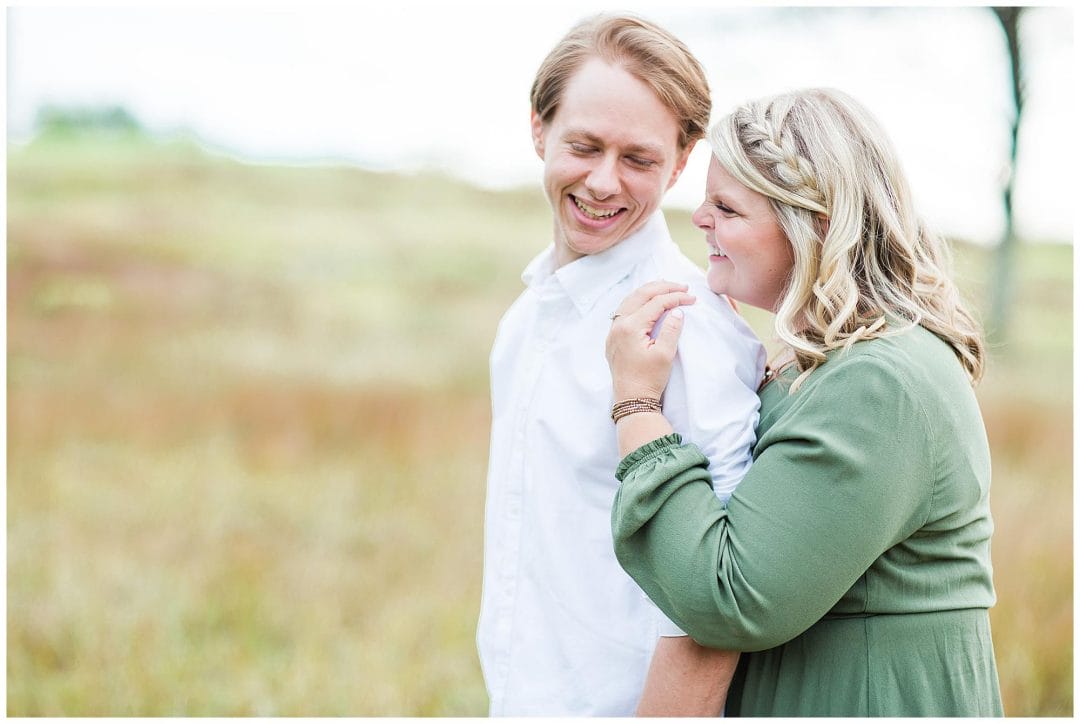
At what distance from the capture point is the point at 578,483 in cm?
196

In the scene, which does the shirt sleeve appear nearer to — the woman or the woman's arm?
the woman

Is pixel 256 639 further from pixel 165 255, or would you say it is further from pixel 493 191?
pixel 493 191

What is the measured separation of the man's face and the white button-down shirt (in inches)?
3.0

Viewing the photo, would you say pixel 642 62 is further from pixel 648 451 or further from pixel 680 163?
pixel 648 451

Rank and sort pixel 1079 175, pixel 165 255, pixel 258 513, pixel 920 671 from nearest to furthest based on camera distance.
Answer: pixel 920 671 < pixel 1079 175 < pixel 258 513 < pixel 165 255

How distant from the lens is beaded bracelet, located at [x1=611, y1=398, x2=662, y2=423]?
1.76m

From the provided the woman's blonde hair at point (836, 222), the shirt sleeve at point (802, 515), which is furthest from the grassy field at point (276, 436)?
the shirt sleeve at point (802, 515)

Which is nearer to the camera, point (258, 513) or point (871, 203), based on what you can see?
point (871, 203)

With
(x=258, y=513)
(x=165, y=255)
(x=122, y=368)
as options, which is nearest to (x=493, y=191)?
(x=165, y=255)

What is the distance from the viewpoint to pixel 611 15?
1968 millimetres

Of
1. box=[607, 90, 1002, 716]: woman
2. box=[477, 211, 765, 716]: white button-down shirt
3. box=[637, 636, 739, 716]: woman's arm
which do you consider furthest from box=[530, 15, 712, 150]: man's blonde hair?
box=[637, 636, 739, 716]: woman's arm

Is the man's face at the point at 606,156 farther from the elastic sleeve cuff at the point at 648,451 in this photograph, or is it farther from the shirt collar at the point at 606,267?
the elastic sleeve cuff at the point at 648,451

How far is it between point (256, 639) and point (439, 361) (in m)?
3.28

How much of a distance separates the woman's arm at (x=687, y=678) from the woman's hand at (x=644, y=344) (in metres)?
0.45
